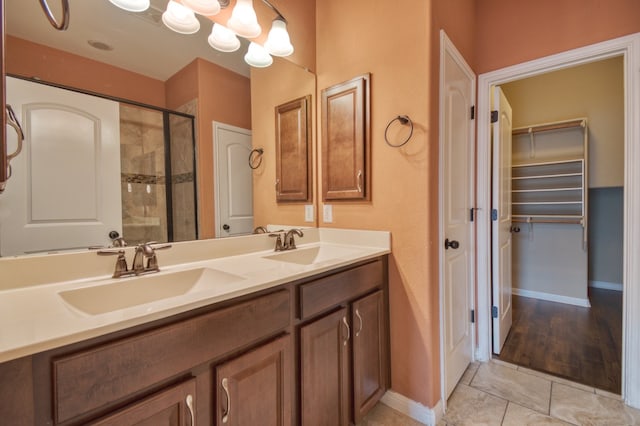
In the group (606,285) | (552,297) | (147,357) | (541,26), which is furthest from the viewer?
(606,285)

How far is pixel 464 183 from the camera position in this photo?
1911 mm

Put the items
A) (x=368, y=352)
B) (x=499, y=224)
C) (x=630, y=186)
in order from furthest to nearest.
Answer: (x=499, y=224) < (x=630, y=186) < (x=368, y=352)

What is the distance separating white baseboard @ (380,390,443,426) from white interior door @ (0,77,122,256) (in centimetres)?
164

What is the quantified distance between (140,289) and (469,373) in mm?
2086

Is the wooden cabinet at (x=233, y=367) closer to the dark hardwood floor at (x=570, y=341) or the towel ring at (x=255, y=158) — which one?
the towel ring at (x=255, y=158)

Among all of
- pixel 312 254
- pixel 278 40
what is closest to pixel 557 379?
pixel 312 254

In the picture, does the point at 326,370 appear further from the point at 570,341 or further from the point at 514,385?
the point at 570,341

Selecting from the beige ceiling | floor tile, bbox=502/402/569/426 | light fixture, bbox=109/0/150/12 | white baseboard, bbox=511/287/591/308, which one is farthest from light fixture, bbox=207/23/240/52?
white baseboard, bbox=511/287/591/308

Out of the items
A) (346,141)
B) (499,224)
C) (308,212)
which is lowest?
(499,224)

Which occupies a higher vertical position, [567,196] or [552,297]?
[567,196]

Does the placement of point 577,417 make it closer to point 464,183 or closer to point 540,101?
point 464,183

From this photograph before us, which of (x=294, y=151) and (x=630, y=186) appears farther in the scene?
(x=294, y=151)

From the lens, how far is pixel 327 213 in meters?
1.93

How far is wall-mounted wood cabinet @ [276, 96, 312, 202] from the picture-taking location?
6.13ft
